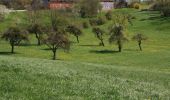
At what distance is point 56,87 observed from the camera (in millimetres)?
21172

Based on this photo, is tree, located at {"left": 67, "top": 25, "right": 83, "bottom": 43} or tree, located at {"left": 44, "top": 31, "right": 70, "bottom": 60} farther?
tree, located at {"left": 67, "top": 25, "right": 83, "bottom": 43}

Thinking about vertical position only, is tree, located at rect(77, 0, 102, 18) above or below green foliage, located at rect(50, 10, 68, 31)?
above

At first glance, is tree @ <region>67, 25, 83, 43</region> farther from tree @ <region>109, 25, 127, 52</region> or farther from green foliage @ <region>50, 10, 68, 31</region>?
green foliage @ <region>50, 10, 68, 31</region>

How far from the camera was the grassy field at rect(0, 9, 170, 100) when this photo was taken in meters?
20.5

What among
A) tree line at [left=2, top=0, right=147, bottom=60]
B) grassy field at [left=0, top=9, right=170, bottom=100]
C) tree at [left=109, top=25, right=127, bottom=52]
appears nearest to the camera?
grassy field at [left=0, top=9, right=170, bottom=100]

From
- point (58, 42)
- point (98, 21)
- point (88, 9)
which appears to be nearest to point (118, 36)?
point (58, 42)

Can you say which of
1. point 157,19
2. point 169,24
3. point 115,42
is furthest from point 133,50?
point 157,19

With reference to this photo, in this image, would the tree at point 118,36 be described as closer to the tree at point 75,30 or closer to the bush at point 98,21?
the tree at point 75,30

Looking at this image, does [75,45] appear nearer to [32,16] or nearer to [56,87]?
[32,16]

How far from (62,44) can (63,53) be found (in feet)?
24.0

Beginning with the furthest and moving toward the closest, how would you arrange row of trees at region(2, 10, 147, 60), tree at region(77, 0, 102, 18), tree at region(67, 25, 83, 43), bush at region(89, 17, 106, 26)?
tree at region(77, 0, 102, 18)
bush at region(89, 17, 106, 26)
tree at region(67, 25, 83, 43)
row of trees at region(2, 10, 147, 60)


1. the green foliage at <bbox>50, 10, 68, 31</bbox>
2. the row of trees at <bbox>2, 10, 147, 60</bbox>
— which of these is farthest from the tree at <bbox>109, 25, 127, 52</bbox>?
the green foliage at <bbox>50, 10, 68, 31</bbox>

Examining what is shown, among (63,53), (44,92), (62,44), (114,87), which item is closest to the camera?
(44,92)

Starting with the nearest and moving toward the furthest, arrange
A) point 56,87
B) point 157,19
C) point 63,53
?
point 56,87
point 63,53
point 157,19
